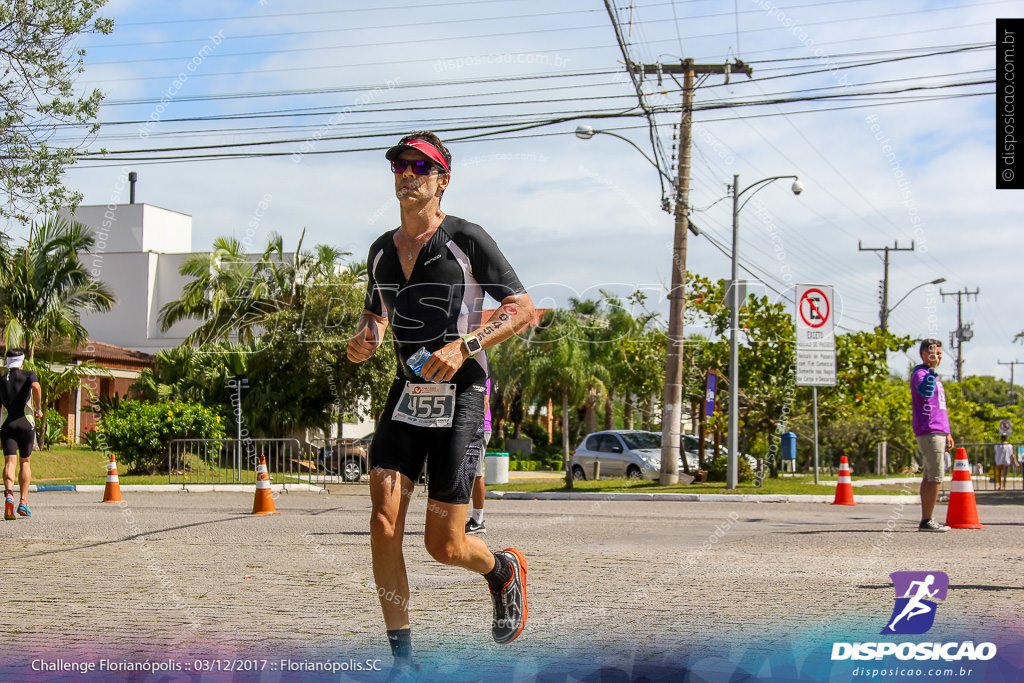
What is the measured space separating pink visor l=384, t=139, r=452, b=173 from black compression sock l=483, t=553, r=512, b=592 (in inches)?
68.9

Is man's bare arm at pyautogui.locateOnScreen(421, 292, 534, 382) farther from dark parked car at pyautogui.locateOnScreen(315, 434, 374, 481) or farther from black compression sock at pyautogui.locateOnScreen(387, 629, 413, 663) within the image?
dark parked car at pyautogui.locateOnScreen(315, 434, 374, 481)

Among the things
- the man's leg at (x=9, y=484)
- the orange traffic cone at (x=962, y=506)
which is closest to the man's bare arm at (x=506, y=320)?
the orange traffic cone at (x=962, y=506)

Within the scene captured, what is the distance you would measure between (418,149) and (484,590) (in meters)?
3.43

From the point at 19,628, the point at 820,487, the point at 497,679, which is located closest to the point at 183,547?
the point at 19,628

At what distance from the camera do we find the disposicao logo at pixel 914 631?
4.63 metres

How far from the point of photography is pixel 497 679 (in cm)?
417

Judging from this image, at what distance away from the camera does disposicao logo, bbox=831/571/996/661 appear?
4.63 meters

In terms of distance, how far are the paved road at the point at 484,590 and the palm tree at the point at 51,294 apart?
523 inches

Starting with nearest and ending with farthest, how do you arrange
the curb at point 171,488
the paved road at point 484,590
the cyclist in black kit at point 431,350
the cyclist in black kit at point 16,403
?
the cyclist in black kit at point 431,350 → the paved road at point 484,590 → the cyclist in black kit at point 16,403 → the curb at point 171,488

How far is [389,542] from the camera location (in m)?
4.05

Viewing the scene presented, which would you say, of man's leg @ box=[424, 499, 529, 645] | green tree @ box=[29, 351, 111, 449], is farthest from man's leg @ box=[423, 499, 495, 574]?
green tree @ box=[29, 351, 111, 449]

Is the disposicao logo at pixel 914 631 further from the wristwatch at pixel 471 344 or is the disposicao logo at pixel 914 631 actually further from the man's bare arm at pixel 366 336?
the man's bare arm at pixel 366 336

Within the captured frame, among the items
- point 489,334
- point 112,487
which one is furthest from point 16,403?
point 489,334

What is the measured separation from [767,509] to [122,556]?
10013 mm
